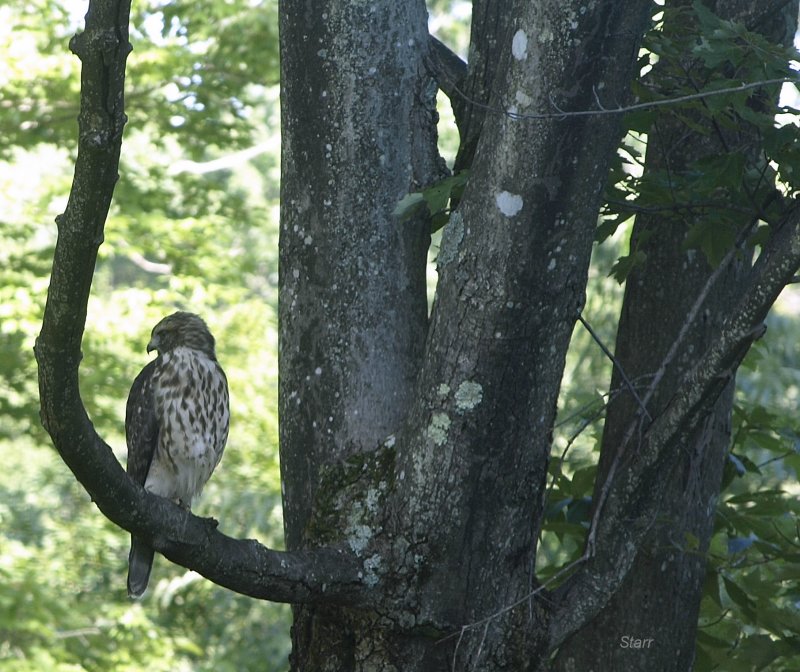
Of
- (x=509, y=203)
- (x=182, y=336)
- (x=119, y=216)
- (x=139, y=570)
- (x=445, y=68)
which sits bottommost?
(x=139, y=570)

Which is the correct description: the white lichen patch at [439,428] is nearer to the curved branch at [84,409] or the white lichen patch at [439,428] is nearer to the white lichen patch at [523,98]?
the curved branch at [84,409]

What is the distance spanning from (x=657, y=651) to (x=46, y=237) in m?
7.18

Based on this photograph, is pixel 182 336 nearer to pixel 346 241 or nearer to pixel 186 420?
pixel 186 420

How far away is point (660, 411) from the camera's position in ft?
10.1

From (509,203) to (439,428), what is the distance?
53 cm

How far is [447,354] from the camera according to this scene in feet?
8.25

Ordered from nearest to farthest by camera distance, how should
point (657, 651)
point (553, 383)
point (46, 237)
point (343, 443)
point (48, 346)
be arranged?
point (48, 346) → point (553, 383) → point (343, 443) → point (657, 651) → point (46, 237)

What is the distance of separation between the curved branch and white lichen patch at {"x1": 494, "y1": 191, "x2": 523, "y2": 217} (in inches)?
34.2

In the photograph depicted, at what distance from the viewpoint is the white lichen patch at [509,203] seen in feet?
8.03

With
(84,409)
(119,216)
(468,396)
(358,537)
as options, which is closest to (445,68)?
(468,396)

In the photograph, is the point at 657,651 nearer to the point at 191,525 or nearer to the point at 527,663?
the point at 527,663

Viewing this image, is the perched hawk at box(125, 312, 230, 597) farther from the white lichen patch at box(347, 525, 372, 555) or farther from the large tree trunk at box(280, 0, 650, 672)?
the white lichen patch at box(347, 525, 372, 555)

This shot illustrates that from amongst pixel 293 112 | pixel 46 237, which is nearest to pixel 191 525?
pixel 293 112

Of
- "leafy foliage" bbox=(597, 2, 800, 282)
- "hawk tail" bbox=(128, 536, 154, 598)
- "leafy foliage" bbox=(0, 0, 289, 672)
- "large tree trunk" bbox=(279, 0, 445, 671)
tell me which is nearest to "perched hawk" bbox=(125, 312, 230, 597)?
"hawk tail" bbox=(128, 536, 154, 598)
